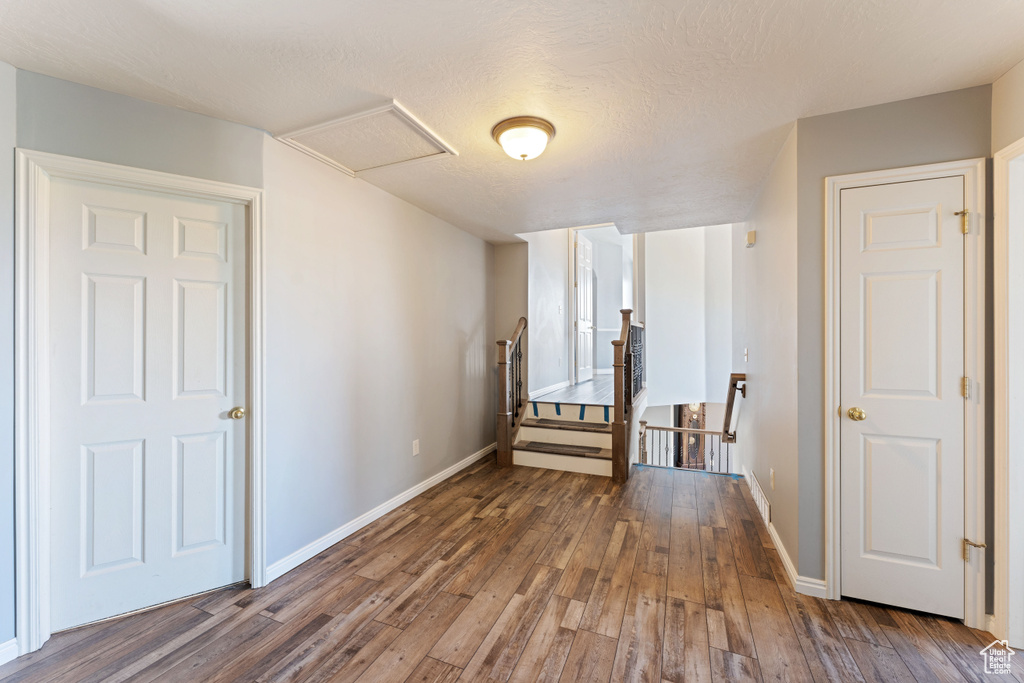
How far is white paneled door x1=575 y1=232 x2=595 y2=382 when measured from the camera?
5875 millimetres

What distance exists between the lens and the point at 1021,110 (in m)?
1.57

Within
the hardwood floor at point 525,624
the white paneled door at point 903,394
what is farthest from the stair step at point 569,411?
the white paneled door at point 903,394

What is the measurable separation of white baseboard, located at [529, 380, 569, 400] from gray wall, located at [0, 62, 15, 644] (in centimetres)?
376

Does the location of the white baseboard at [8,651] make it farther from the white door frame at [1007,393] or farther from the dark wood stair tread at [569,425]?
the white door frame at [1007,393]

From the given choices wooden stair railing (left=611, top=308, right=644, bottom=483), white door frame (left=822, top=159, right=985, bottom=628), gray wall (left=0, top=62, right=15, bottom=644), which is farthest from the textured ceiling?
wooden stair railing (left=611, top=308, right=644, bottom=483)

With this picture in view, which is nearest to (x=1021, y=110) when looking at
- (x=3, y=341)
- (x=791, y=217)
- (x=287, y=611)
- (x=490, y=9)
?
(x=791, y=217)

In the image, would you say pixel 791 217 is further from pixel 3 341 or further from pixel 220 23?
pixel 3 341

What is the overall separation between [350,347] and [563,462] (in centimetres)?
226

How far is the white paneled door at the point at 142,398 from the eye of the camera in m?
1.75

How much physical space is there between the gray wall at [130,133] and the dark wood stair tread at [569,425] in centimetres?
317

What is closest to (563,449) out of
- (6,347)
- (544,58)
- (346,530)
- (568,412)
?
(568,412)

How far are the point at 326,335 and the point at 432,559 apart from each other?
58.1 inches

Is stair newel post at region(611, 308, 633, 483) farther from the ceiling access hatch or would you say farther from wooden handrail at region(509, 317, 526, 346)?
the ceiling access hatch

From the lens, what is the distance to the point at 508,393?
4.15 metres
